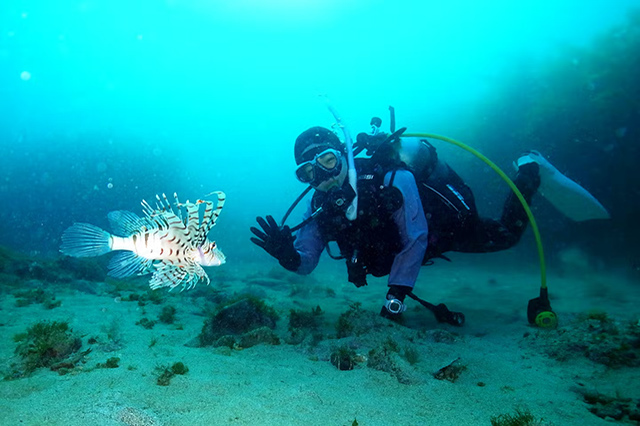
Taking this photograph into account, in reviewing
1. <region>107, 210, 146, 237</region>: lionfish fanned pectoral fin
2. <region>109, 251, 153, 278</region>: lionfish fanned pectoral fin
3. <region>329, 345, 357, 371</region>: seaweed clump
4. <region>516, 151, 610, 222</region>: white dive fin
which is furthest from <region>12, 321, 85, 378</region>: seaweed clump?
<region>516, 151, 610, 222</region>: white dive fin

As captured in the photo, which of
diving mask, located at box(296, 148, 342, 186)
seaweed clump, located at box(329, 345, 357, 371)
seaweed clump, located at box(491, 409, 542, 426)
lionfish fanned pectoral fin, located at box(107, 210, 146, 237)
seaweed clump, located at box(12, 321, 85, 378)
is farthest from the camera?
diving mask, located at box(296, 148, 342, 186)

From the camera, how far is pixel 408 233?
588 centimetres

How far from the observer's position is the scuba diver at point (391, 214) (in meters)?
5.69

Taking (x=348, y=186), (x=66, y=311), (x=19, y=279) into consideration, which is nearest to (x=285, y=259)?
→ (x=348, y=186)

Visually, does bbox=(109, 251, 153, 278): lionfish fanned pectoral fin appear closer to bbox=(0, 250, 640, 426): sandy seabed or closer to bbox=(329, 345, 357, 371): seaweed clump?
bbox=(0, 250, 640, 426): sandy seabed

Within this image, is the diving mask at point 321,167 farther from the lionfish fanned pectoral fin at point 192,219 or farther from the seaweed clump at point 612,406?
the seaweed clump at point 612,406

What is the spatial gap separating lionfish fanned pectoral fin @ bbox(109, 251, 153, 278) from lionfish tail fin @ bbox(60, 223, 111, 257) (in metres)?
0.31

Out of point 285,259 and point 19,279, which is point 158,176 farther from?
point 285,259

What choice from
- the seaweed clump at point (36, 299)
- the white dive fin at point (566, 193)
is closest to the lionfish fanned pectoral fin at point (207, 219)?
the seaweed clump at point (36, 299)

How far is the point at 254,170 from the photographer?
343 ft

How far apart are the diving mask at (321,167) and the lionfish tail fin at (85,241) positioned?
10.6 feet

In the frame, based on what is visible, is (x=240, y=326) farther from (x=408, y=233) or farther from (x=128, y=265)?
(x=408, y=233)

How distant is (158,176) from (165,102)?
2991 inches

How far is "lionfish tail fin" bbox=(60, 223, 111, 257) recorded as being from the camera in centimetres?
312
